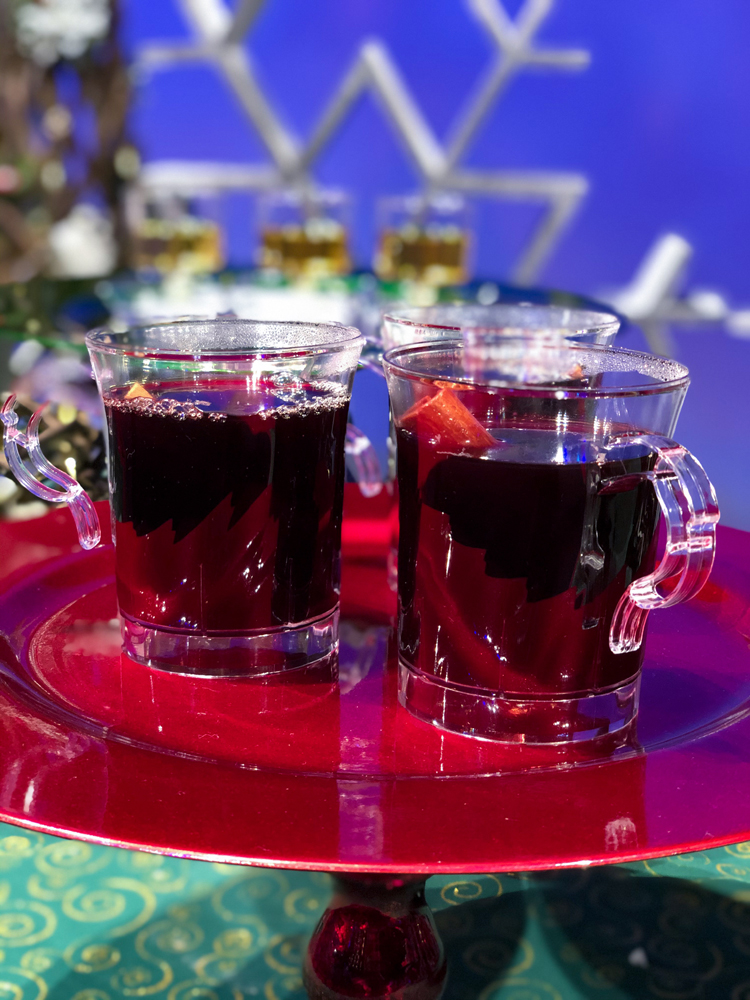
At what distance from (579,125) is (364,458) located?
9.33 feet

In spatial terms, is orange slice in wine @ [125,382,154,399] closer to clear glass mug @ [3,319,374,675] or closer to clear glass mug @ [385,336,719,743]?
clear glass mug @ [3,319,374,675]

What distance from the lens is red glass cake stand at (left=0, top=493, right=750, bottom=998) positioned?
0.44m

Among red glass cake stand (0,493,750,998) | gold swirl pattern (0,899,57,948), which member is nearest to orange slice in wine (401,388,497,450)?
red glass cake stand (0,493,750,998)

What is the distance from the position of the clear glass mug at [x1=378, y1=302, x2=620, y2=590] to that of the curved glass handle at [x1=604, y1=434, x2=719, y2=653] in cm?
15

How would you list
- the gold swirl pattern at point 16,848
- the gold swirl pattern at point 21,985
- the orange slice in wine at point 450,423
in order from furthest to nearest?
1. the gold swirl pattern at point 16,848
2. the gold swirl pattern at point 21,985
3. the orange slice in wine at point 450,423

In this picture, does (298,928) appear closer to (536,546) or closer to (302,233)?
(536,546)

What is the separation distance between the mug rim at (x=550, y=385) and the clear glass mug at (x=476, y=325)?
20 millimetres

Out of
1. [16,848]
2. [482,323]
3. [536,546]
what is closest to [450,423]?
[536,546]

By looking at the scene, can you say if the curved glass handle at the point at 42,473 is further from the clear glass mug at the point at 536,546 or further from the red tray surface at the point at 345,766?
the clear glass mug at the point at 536,546

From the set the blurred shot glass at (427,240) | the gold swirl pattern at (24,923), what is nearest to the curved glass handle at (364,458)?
the gold swirl pattern at (24,923)

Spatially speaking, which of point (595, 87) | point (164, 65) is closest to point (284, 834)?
point (595, 87)

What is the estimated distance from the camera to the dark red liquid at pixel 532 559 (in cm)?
53

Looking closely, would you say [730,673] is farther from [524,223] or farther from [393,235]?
[524,223]

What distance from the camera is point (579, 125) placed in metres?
3.32
